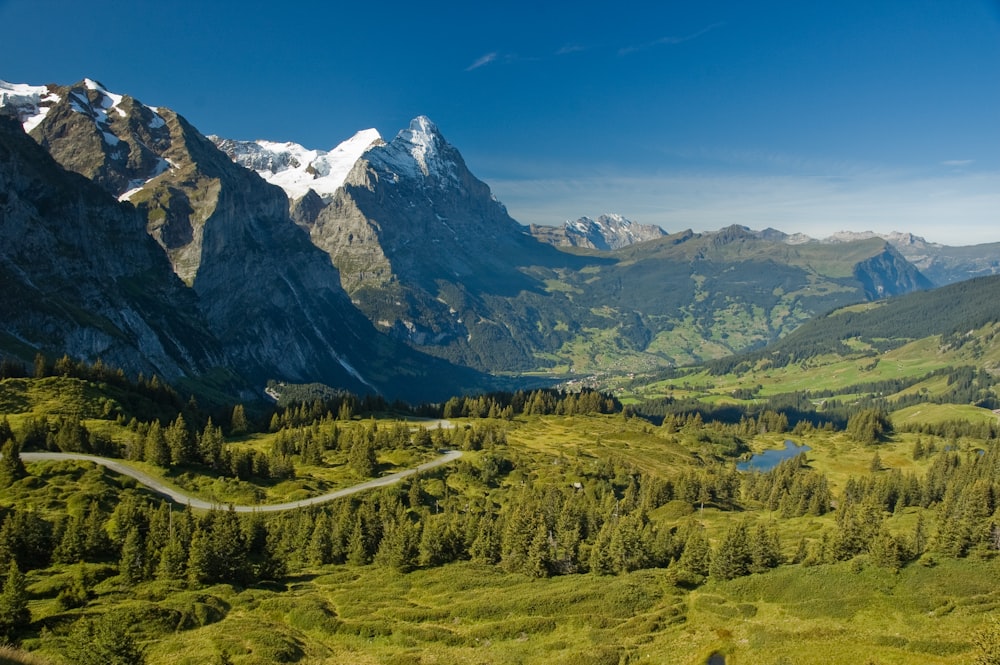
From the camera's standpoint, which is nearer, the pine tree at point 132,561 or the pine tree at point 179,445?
the pine tree at point 132,561

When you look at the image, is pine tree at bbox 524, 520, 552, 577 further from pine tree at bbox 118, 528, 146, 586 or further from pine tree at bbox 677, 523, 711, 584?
pine tree at bbox 118, 528, 146, 586

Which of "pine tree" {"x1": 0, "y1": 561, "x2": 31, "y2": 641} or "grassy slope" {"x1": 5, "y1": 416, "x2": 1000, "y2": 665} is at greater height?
"pine tree" {"x1": 0, "y1": 561, "x2": 31, "y2": 641}

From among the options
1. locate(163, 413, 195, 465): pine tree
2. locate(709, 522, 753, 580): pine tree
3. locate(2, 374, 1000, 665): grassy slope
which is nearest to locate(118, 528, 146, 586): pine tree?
locate(2, 374, 1000, 665): grassy slope

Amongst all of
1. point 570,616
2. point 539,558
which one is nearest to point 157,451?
point 539,558

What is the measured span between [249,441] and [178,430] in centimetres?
5032

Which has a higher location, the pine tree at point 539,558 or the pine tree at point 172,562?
the pine tree at point 172,562

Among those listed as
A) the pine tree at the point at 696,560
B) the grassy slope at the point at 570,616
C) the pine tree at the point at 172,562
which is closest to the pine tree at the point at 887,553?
the grassy slope at the point at 570,616

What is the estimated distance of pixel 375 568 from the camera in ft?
315

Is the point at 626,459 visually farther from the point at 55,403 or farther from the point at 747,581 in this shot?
the point at 55,403

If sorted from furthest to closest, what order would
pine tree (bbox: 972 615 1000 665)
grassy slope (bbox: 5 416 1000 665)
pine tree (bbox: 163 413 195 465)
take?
pine tree (bbox: 163 413 195 465), grassy slope (bbox: 5 416 1000 665), pine tree (bbox: 972 615 1000 665)

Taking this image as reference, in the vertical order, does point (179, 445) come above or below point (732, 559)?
above

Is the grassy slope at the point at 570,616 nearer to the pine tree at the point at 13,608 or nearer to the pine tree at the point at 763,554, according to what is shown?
the pine tree at the point at 763,554

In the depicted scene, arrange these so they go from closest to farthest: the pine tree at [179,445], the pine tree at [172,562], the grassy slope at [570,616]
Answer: the grassy slope at [570,616], the pine tree at [172,562], the pine tree at [179,445]

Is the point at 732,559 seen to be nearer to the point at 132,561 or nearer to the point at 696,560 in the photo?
the point at 696,560
